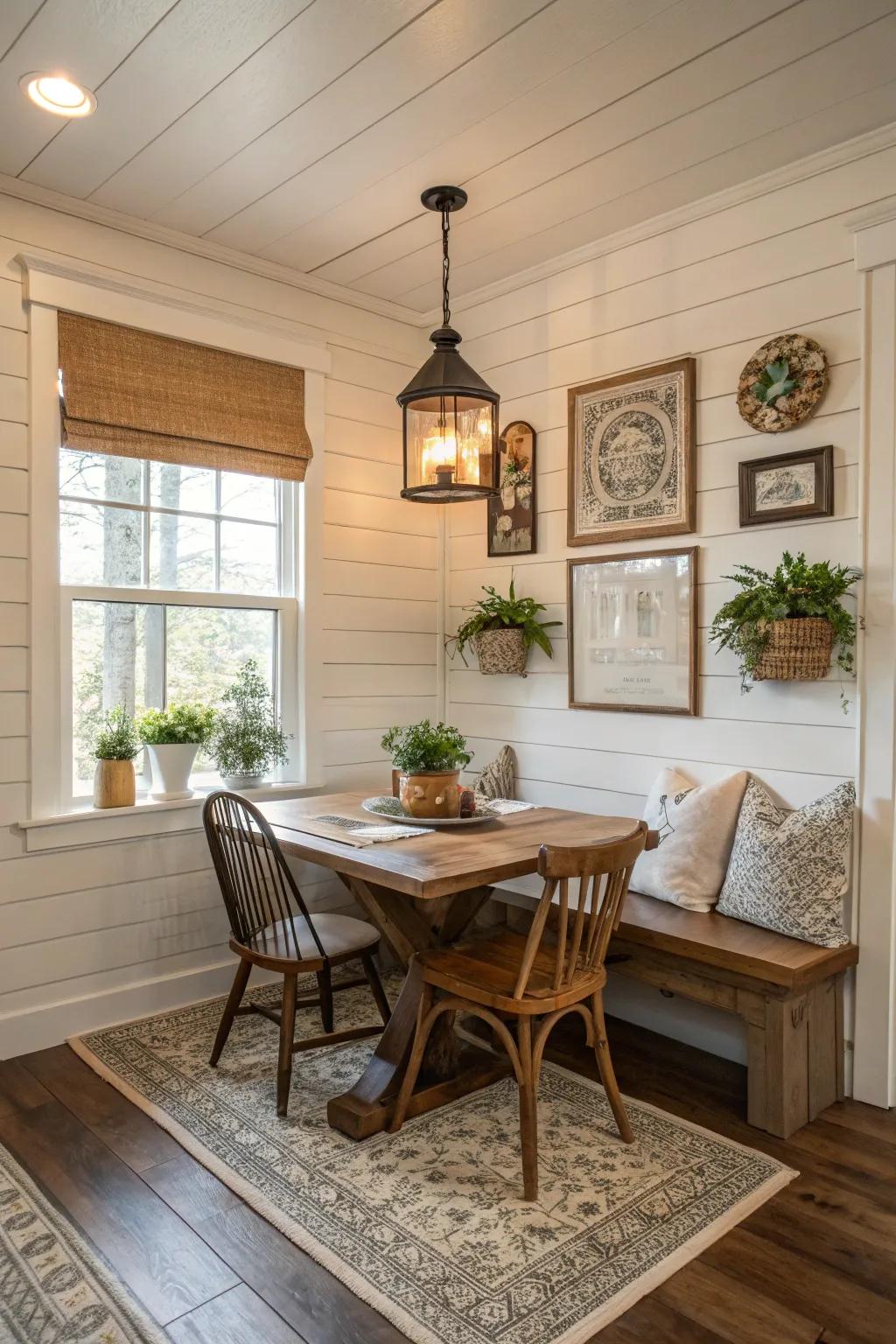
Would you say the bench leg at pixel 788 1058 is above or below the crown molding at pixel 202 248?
below

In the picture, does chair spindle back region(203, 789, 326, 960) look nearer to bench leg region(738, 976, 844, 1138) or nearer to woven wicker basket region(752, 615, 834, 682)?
bench leg region(738, 976, 844, 1138)

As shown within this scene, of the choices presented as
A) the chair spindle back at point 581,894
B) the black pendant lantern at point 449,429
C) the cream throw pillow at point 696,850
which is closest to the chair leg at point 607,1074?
the chair spindle back at point 581,894

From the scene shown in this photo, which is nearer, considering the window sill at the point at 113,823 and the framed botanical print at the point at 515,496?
the window sill at the point at 113,823

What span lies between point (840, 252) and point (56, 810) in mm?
3003

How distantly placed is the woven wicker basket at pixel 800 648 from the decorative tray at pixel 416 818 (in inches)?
37.8

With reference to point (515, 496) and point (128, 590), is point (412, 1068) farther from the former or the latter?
point (515, 496)

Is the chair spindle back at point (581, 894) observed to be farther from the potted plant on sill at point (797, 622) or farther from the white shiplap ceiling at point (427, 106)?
the white shiplap ceiling at point (427, 106)

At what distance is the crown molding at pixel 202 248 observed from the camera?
290cm

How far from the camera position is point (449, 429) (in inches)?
105

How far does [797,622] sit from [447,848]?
118 centimetres

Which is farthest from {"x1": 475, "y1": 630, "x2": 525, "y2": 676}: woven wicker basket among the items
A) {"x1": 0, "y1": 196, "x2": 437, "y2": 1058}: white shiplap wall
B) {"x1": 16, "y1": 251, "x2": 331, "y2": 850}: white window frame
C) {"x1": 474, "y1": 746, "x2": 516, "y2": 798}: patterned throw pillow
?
{"x1": 16, "y1": 251, "x2": 331, "y2": 850}: white window frame

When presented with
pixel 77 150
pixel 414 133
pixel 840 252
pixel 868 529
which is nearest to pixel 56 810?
pixel 77 150

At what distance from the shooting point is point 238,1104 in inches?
98.9

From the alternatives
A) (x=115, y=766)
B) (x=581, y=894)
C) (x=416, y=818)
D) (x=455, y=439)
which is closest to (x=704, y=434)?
(x=455, y=439)
